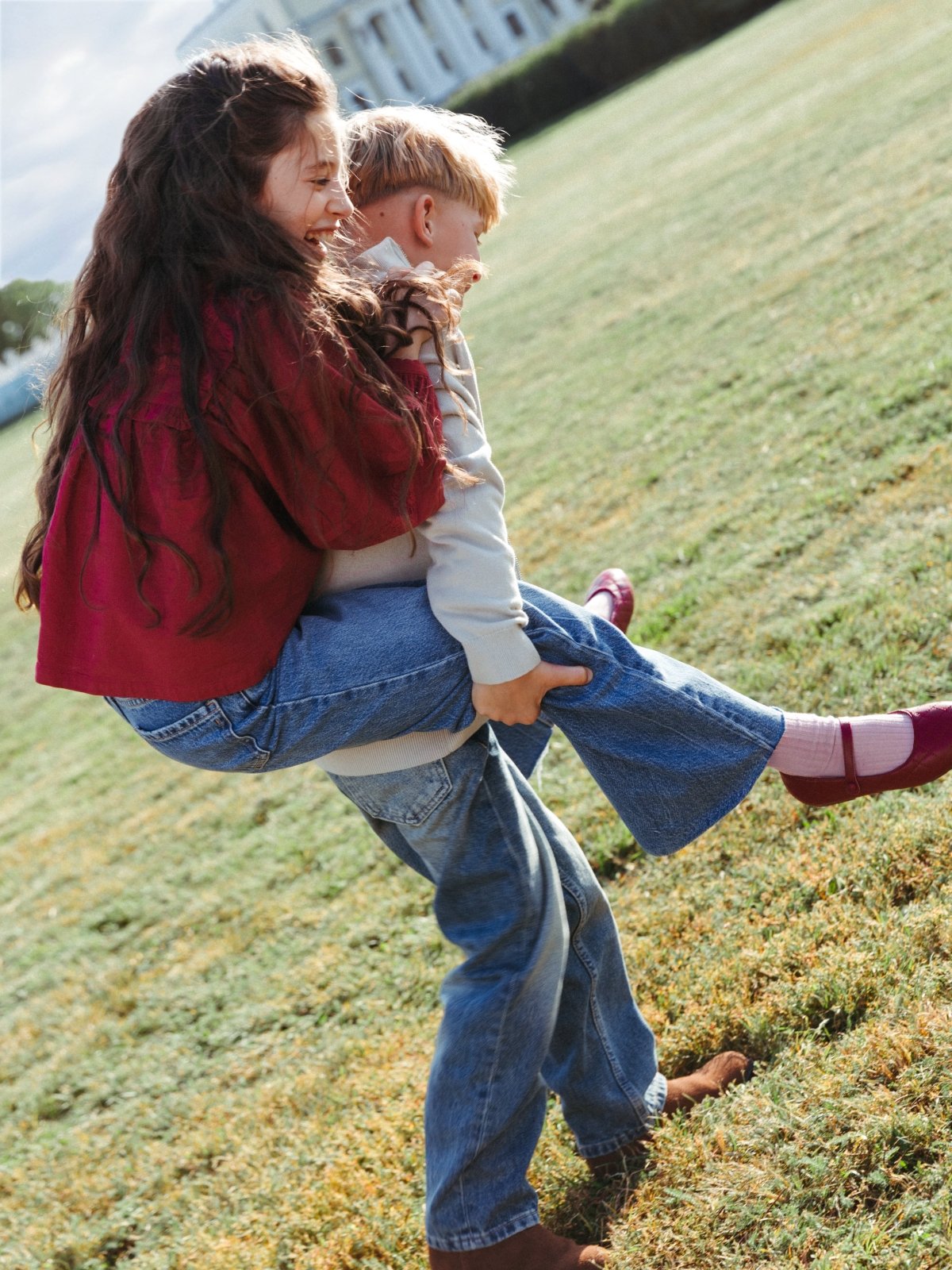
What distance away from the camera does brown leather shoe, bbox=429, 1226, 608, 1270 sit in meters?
2.13

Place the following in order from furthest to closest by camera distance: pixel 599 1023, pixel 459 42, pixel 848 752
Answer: pixel 459 42 → pixel 599 1023 → pixel 848 752

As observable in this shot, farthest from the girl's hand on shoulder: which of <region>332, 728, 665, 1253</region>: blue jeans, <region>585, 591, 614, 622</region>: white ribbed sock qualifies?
<region>585, 591, 614, 622</region>: white ribbed sock

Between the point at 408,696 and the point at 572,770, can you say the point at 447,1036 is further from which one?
the point at 572,770

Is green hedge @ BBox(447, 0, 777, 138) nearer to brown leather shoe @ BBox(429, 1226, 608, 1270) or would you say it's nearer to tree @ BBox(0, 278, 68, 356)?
tree @ BBox(0, 278, 68, 356)

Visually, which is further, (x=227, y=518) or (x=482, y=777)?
(x=482, y=777)

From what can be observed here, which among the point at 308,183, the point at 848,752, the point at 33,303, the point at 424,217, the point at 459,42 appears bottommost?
the point at 848,752

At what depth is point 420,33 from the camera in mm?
74188

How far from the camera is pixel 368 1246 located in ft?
8.56

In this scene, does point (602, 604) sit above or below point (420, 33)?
below

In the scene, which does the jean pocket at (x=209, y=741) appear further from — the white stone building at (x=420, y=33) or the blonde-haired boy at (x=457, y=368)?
A: the white stone building at (x=420, y=33)

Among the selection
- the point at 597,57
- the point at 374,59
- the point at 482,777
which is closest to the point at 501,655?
the point at 482,777

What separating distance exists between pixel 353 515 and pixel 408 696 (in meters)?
0.31

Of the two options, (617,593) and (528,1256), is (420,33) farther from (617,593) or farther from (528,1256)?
(528,1256)

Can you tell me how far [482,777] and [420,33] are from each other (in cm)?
8160
